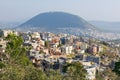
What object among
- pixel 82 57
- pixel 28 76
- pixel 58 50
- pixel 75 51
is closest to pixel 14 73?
pixel 28 76

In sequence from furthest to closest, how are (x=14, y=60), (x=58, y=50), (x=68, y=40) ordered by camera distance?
1. (x=68, y=40)
2. (x=58, y=50)
3. (x=14, y=60)

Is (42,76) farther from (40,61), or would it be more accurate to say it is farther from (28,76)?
(40,61)

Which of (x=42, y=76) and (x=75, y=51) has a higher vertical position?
(x=42, y=76)

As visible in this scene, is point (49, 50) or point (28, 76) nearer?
point (28, 76)

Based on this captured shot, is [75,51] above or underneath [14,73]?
underneath

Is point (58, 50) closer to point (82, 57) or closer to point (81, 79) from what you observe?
point (82, 57)

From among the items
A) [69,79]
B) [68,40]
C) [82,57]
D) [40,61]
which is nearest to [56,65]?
[40,61]

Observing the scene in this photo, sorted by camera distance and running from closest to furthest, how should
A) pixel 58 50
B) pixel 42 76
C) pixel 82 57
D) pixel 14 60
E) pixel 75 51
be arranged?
pixel 42 76 → pixel 14 60 → pixel 82 57 → pixel 58 50 → pixel 75 51

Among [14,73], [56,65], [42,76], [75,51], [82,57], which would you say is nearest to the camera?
[14,73]

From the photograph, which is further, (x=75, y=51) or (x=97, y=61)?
(x=75, y=51)
